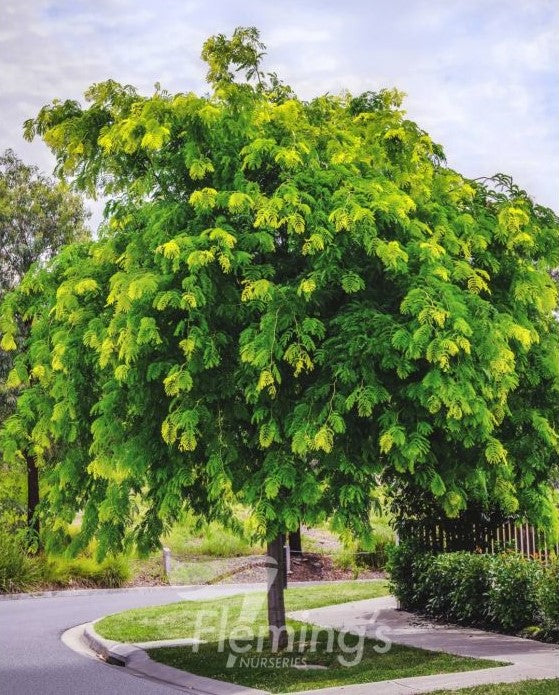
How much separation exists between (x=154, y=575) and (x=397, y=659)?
15355 millimetres

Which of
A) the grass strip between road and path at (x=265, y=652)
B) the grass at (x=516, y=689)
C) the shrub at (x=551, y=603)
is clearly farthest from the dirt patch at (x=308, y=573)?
the grass at (x=516, y=689)

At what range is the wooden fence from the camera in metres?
15.4

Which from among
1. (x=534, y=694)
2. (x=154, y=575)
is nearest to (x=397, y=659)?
(x=534, y=694)

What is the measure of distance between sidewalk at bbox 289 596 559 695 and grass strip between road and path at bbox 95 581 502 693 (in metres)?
0.36

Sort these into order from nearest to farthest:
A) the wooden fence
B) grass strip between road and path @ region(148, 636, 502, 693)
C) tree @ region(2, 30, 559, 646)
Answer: tree @ region(2, 30, 559, 646)
grass strip between road and path @ region(148, 636, 502, 693)
the wooden fence

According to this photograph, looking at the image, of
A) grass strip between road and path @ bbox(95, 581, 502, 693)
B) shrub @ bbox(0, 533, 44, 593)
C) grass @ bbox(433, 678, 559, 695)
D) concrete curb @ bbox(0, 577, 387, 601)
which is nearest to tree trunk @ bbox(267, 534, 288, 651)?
grass strip between road and path @ bbox(95, 581, 502, 693)

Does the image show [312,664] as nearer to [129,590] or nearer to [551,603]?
[551,603]

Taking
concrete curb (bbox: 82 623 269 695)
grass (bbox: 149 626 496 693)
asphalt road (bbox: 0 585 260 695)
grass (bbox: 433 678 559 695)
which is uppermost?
grass (bbox: 433 678 559 695)

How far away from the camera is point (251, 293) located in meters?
9.65

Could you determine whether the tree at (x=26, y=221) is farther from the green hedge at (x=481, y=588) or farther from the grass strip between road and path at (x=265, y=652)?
the green hedge at (x=481, y=588)

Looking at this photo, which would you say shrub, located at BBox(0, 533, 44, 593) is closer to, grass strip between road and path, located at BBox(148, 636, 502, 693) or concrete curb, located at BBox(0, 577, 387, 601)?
concrete curb, located at BBox(0, 577, 387, 601)

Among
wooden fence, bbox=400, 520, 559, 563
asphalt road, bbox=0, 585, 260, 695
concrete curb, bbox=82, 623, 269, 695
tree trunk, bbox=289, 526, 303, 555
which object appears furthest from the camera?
tree trunk, bbox=289, 526, 303, 555

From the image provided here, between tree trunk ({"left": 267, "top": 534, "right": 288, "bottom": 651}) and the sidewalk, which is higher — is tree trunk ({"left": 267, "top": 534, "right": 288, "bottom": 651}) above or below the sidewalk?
above

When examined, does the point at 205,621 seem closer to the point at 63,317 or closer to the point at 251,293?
the point at 63,317
